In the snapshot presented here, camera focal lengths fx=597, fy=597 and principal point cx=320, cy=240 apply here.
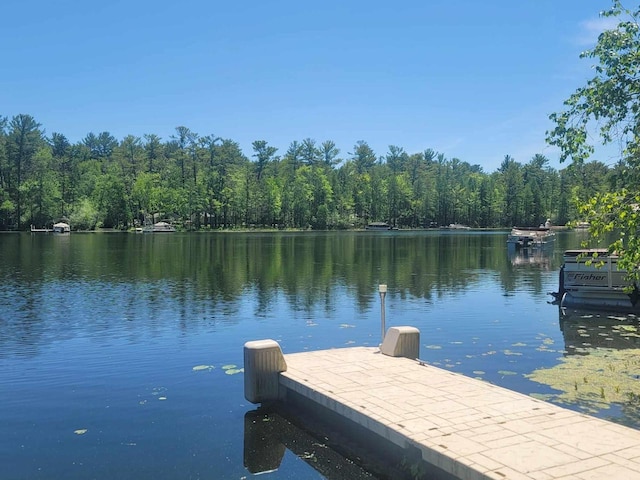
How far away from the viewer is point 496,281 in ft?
117

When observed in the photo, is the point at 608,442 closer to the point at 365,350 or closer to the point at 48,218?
the point at 365,350

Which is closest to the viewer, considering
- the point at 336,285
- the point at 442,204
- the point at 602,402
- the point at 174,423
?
the point at 174,423

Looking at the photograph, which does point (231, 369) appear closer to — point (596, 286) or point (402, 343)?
point (402, 343)

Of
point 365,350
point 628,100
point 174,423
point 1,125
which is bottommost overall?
point 174,423

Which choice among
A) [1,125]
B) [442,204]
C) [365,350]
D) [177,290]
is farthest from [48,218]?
[365,350]

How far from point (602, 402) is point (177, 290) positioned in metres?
23.0

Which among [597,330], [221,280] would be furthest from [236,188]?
[597,330]

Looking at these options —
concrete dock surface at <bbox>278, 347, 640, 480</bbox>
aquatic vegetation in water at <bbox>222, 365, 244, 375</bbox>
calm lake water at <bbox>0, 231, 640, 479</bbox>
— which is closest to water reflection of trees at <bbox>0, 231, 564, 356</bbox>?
calm lake water at <bbox>0, 231, 640, 479</bbox>

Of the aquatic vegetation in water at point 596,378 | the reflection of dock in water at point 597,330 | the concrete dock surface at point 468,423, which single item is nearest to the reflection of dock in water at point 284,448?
the concrete dock surface at point 468,423

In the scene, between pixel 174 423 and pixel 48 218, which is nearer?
pixel 174 423

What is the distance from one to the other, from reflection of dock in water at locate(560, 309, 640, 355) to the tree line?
93.0 m

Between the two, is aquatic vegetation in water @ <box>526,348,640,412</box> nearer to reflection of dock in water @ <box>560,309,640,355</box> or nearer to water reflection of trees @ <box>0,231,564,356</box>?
reflection of dock in water @ <box>560,309,640,355</box>

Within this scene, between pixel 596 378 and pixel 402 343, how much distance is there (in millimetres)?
4698

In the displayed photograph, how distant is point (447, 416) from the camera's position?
8422 mm
